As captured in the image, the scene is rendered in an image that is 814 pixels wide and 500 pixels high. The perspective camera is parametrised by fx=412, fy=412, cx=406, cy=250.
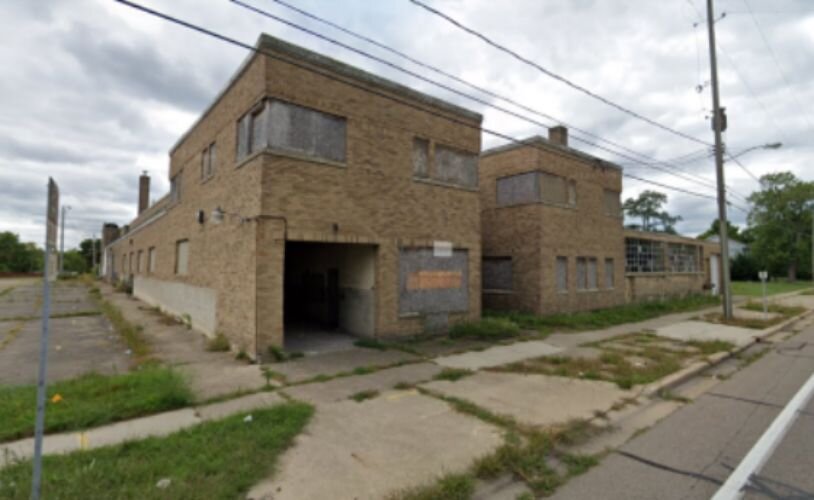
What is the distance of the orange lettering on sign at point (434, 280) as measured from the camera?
11531 mm

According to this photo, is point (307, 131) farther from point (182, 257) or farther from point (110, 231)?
point (110, 231)

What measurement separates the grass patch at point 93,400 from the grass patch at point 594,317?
34.5 feet

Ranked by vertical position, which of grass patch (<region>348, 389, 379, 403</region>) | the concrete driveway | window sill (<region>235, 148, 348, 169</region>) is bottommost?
grass patch (<region>348, 389, 379, 403</region>)

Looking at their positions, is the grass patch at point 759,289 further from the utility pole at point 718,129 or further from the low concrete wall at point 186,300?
the low concrete wall at point 186,300

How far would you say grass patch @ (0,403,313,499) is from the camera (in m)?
3.51

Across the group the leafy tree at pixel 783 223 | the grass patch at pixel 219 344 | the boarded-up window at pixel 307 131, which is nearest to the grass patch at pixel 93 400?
the grass patch at pixel 219 344

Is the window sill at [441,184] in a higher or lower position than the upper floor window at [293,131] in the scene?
lower

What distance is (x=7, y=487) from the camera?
11.6 ft

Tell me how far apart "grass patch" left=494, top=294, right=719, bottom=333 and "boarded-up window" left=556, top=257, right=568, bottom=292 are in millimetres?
1134

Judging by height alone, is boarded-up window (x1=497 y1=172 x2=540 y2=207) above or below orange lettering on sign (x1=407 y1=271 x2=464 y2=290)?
above

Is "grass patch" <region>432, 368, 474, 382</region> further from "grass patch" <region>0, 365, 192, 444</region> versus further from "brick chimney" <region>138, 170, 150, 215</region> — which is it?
"brick chimney" <region>138, 170, 150, 215</region>

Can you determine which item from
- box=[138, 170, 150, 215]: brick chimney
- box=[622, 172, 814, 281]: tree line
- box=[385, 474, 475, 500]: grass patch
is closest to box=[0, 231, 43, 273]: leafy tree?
box=[138, 170, 150, 215]: brick chimney

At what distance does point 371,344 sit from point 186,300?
7.72 m

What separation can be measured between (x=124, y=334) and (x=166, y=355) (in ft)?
12.9
